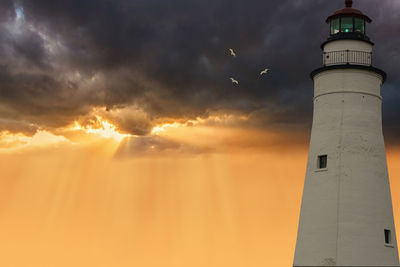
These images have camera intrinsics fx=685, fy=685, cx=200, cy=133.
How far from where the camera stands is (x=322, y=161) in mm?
38344

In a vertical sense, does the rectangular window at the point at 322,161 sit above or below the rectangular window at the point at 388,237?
above

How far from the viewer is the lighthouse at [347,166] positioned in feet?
119

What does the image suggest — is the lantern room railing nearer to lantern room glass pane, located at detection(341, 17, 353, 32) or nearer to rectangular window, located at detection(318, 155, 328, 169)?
lantern room glass pane, located at detection(341, 17, 353, 32)

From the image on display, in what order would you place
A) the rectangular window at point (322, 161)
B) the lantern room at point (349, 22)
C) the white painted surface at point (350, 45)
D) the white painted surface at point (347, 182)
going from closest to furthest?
the white painted surface at point (347, 182), the rectangular window at point (322, 161), the white painted surface at point (350, 45), the lantern room at point (349, 22)

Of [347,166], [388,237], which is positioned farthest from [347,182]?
[388,237]

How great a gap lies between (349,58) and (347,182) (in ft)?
23.9

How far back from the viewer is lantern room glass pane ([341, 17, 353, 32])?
40.0 metres

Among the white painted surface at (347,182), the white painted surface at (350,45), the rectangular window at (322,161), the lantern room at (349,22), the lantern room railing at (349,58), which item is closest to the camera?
the white painted surface at (347,182)

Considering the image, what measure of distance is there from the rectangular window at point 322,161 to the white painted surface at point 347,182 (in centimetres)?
23

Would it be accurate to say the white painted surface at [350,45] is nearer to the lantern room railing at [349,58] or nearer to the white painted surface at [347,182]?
the lantern room railing at [349,58]

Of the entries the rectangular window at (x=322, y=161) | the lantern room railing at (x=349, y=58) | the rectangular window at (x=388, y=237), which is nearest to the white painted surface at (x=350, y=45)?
the lantern room railing at (x=349, y=58)

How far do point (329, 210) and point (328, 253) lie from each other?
231 cm

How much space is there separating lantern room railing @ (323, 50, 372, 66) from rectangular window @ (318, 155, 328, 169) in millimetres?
5453

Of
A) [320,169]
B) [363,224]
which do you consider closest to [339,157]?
[320,169]
